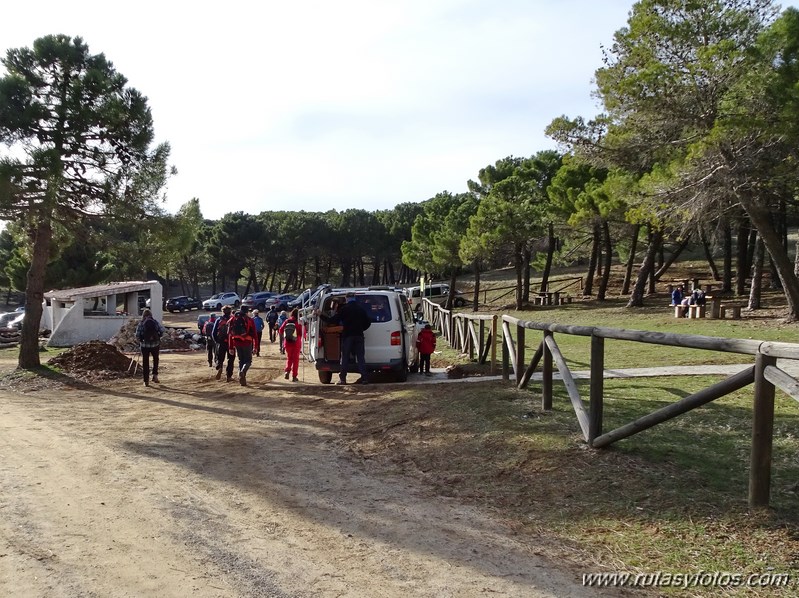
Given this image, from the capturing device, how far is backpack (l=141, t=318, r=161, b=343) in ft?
44.7

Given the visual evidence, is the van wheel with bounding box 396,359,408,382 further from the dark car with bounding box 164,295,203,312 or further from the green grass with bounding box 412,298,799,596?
the dark car with bounding box 164,295,203,312

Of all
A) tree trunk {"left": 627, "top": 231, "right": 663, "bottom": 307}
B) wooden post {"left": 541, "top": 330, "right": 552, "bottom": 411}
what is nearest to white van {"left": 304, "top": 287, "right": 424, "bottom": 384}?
wooden post {"left": 541, "top": 330, "right": 552, "bottom": 411}

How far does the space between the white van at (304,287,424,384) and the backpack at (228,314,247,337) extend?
4.50 ft

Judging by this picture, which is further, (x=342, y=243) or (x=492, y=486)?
(x=342, y=243)

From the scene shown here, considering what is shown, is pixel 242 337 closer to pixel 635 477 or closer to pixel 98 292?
pixel 635 477

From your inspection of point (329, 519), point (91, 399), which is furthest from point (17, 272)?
point (329, 519)

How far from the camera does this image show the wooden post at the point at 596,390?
227 inches

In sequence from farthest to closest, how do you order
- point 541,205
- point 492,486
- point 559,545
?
1. point 541,205
2. point 492,486
3. point 559,545

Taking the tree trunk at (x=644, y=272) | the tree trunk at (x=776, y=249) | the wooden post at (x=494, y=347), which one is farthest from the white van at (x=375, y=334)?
the tree trunk at (x=644, y=272)

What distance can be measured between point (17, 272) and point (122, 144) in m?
32.9

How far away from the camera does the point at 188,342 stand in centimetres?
2702

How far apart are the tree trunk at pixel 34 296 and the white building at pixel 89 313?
448 inches

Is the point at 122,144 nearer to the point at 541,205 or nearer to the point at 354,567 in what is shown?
the point at 354,567

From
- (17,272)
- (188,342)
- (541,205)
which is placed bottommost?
(188,342)
